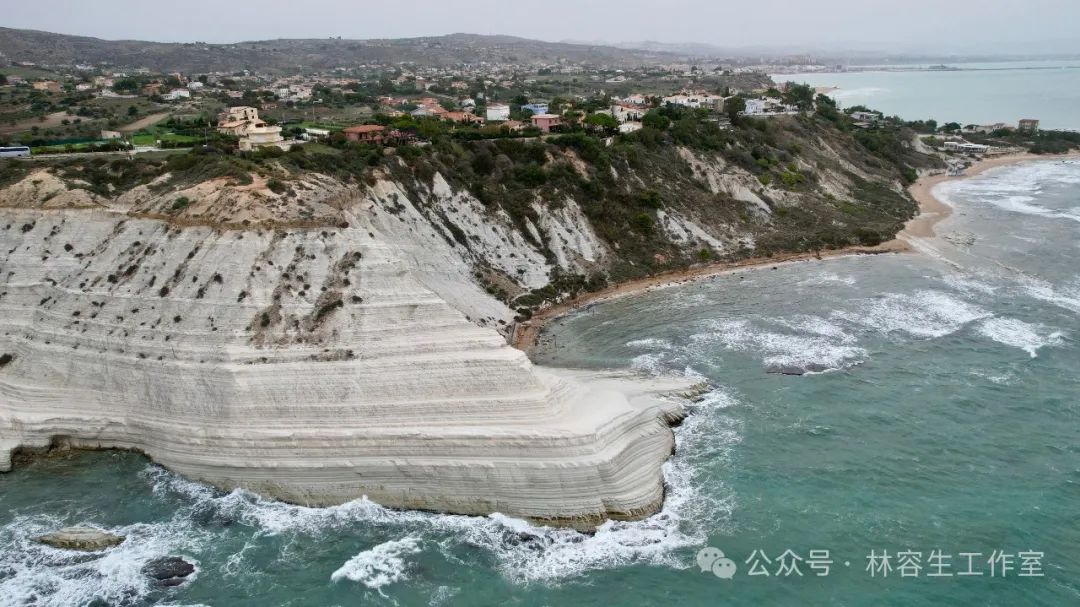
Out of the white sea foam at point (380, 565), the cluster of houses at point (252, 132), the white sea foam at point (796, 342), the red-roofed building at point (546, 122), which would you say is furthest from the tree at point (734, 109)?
the white sea foam at point (380, 565)

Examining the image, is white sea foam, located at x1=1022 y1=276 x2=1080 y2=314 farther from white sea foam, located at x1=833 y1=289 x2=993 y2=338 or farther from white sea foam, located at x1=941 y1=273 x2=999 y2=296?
white sea foam, located at x1=833 y1=289 x2=993 y2=338

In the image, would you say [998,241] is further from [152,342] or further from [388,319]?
[152,342]

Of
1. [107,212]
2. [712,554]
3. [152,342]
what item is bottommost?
[712,554]

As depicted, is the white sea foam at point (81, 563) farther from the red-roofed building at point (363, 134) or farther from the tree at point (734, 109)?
the tree at point (734, 109)

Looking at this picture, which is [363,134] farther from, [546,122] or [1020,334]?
[1020,334]

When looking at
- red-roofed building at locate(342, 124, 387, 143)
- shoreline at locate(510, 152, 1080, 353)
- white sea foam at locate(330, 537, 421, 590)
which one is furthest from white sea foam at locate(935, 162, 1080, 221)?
white sea foam at locate(330, 537, 421, 590)

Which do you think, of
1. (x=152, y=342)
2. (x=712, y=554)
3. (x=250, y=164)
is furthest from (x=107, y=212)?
(x=712, y=554)

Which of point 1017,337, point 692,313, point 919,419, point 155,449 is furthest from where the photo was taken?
point 692,313
